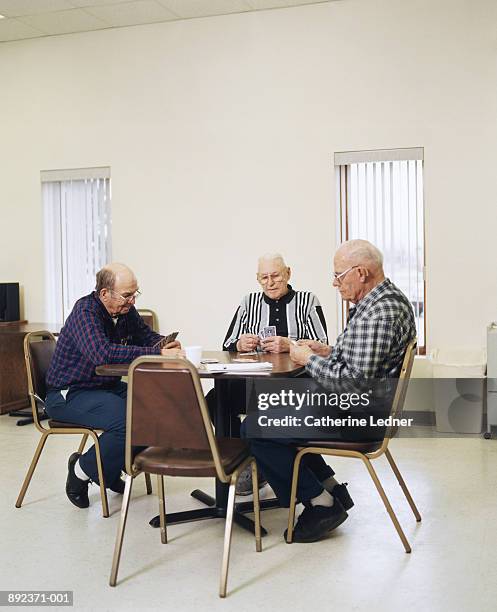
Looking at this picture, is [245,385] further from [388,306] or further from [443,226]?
[443,226]

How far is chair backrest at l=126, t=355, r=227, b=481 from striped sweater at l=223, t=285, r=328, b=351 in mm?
1538

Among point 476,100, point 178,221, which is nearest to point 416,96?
point 476,100

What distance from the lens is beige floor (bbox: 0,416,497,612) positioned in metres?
2.90

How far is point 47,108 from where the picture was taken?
22.3 feet

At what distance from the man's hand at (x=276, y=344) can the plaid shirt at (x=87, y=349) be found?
0.60 meters

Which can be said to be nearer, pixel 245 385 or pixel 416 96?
pixel 245 385

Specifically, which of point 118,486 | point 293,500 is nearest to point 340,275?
point 293,500

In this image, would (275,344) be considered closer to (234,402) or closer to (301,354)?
(234,402)

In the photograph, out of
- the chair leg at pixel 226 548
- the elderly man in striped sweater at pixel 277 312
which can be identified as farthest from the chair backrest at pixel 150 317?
the chair leg at pixel 226 548

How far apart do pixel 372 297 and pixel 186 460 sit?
3.42 ft

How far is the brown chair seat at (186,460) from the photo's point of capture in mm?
3080

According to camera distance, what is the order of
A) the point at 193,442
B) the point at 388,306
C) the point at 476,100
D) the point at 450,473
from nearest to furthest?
1. the point at 193,442
2. the point at 388,306
3. the point at 450,473
4. the point at 476,100

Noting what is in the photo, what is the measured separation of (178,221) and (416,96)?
83.4 inches

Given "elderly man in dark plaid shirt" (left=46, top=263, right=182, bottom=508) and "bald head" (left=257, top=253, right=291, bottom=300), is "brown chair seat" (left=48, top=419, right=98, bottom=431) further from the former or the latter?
"bald head" (left=257, top=253, right=291, bottom=300)
